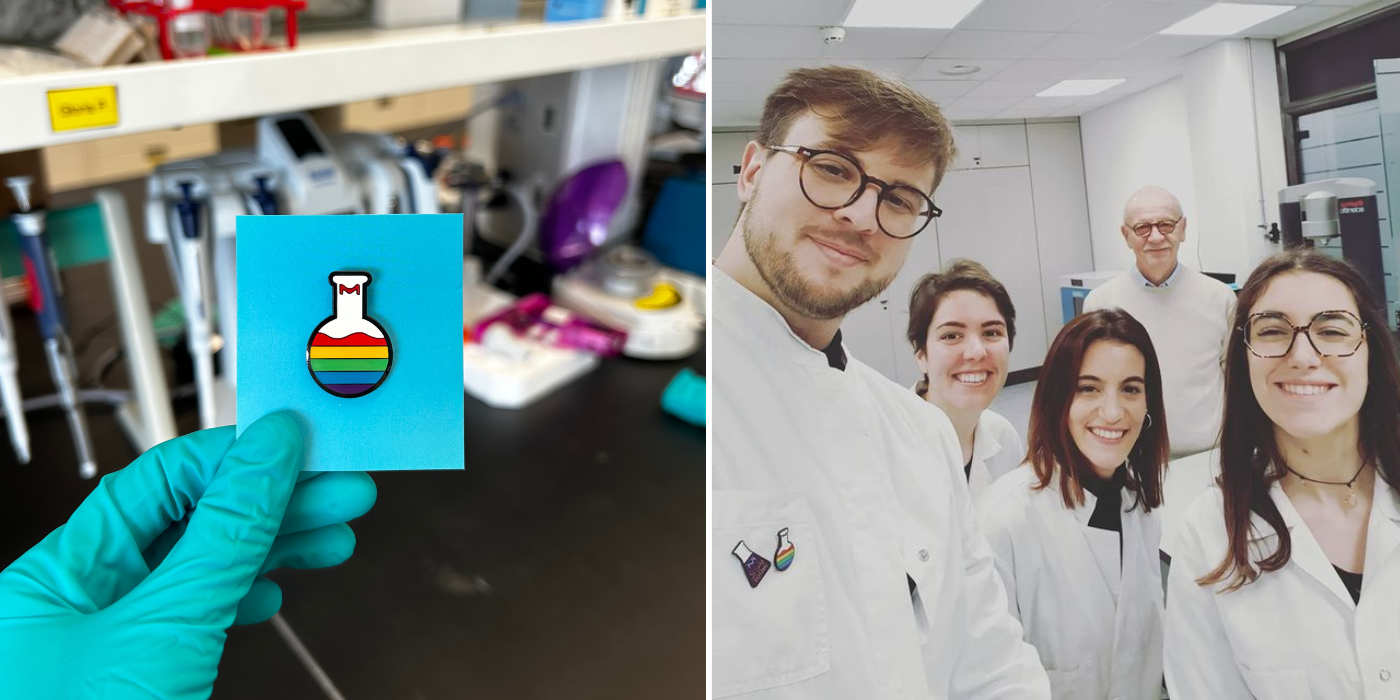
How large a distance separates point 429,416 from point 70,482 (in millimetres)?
836

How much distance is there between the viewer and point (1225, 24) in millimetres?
632

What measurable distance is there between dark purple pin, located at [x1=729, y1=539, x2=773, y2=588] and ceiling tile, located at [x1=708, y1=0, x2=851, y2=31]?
0.36 m

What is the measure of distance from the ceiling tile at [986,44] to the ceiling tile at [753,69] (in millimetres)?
91

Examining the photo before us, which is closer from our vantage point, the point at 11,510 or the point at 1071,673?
the point at 1071,673

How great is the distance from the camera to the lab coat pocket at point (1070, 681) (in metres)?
0.66

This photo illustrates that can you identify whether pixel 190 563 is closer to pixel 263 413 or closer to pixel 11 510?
pixel 263 413

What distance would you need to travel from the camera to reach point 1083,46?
635mm

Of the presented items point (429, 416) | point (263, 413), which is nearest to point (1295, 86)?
point (429, 416)

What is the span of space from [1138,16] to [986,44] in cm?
11

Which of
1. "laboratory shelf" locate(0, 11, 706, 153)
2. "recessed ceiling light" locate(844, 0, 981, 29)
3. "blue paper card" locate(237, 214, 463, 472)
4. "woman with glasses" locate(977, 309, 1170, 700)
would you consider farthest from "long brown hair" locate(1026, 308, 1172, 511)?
"laboratory shelf" locate(0, 11, 706, 153)

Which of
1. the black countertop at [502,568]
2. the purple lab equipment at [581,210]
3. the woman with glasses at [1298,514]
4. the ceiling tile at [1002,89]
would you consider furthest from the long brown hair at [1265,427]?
the purple lab equipment at [581,210]

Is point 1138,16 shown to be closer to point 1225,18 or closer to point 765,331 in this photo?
point 1225,18

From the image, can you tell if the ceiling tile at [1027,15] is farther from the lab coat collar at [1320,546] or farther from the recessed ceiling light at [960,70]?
the lab coat collar at [1320,546]

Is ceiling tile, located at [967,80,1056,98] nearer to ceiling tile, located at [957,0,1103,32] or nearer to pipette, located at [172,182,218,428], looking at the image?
ceiling tile, located at [957,0,1103,32]
